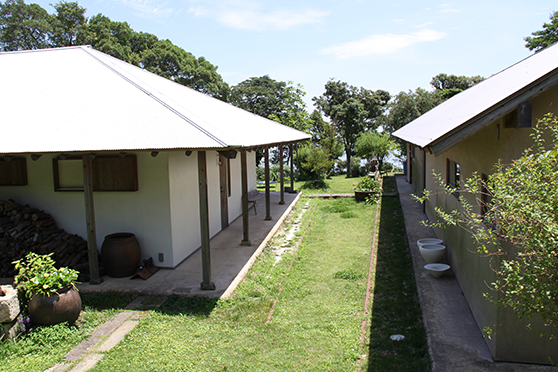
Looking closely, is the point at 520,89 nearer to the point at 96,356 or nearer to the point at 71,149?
the point at 96,356

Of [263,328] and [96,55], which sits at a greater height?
[96,55]

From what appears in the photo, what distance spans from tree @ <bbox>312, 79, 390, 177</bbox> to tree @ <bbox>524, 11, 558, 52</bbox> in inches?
451

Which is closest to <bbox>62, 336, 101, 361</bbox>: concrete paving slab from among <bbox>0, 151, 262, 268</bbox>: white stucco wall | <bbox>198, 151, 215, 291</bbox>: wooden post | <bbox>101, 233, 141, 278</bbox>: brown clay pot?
<bbox>198, 151, 215, 291</bbox>: wooden post

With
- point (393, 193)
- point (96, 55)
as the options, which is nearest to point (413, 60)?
point (393, 193)

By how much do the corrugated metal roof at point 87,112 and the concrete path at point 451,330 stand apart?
3889mm

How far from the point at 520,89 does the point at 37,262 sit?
20.9ft

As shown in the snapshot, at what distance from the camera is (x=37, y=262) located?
5.57 meters

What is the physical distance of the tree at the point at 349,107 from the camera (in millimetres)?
30477

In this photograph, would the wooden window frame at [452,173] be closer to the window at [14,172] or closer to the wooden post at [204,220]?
the wooden post at [204,220]

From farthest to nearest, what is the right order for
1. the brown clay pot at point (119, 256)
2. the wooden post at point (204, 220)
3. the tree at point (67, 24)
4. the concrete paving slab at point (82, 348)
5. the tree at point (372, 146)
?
the tree at point (67, 24), the tree at point (372, 146), the brown clay pot at point (119, 256), the wooden post at point (204, 220), the concrete paving slab at point (82, 348)

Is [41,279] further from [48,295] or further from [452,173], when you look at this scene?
[452,173]

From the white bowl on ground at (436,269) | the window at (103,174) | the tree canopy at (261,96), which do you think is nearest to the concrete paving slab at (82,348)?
the window at (103,174)

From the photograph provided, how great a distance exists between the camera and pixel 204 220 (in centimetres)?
666

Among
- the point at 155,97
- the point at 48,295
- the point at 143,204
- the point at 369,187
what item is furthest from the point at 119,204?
the point at 369,187
